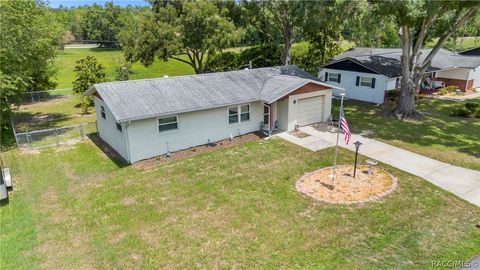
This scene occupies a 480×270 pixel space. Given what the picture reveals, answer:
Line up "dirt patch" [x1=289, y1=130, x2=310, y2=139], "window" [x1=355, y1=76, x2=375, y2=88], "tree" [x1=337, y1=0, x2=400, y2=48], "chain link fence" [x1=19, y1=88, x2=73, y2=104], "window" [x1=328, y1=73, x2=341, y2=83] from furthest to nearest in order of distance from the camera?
1. "chain link fence" [x1=19, y1=88, x2=73, y2=104]
2. "window" [x1=328, y1=73, x2=341, y2=83]
3. "window" [x1=355, y1=76, x2=375, y2=88]
4. "dirt patch" [x1=289, y1=130, x2=310, y2=139]
5. "tree" [x1=337, y1=0, x2=400, y2=48]

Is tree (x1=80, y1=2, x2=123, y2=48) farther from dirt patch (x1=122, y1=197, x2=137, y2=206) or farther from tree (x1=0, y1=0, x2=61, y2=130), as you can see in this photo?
dirt patch (x1=122, y1=197, x2=137, y2=206)

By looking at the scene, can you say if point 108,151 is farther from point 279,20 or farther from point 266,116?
point 279,20

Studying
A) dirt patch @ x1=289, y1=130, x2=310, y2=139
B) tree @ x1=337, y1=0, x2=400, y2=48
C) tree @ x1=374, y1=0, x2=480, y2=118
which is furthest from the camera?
dirt patch @ x1=289, y1=130, x2=310, y2=139

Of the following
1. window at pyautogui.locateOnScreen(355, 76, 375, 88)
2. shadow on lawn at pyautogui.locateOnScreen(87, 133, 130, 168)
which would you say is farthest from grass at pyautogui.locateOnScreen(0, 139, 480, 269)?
window at pyautogui.locateOnScreen(355, 76, 375, 88)

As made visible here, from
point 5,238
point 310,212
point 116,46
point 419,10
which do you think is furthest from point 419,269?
point 116,46

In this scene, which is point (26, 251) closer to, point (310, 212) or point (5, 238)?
point (5, 238)

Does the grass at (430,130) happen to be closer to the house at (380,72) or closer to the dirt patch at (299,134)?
the house at (380,72)
